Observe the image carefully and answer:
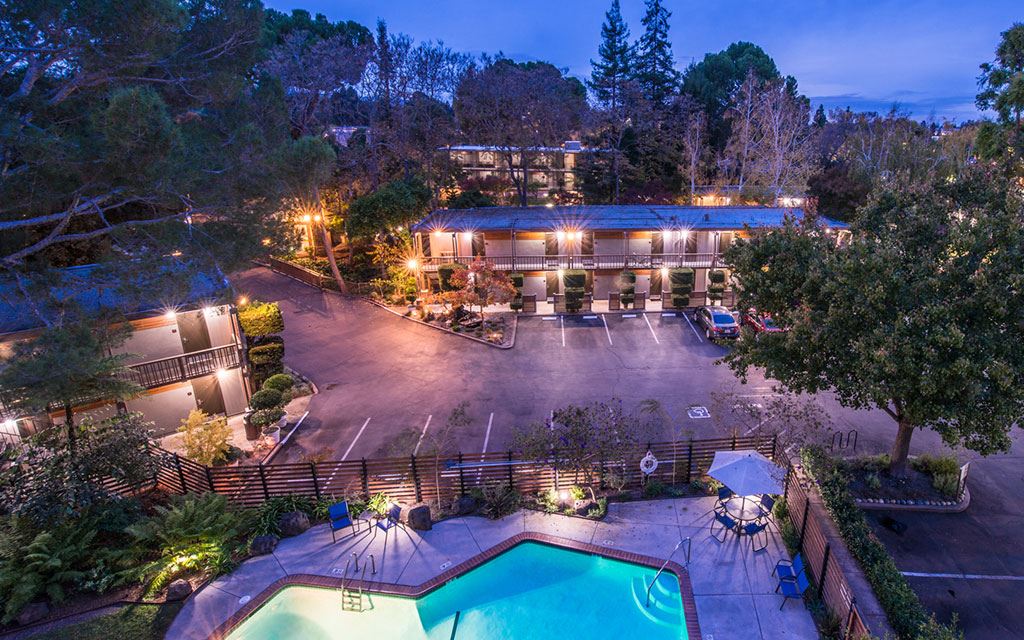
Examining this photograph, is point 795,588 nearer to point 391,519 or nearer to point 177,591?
point 391,519

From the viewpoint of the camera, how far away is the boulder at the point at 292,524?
43.2 feet

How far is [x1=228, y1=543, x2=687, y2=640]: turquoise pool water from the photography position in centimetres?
1061

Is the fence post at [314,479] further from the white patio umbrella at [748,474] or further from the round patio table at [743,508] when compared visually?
the round patio table at [743,508]

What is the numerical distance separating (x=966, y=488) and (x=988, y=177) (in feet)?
27.2

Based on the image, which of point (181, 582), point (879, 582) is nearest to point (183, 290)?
point (181, 582)

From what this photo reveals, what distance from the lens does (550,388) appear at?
2120cm

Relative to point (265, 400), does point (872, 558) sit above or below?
below

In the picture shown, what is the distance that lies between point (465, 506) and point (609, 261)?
2144 centimetres

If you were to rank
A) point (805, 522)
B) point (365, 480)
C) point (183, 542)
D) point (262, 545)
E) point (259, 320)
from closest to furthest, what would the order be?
1. point (805, 522)
2. point (183, 542)
3. point (262, 545)
4. point (365, 480)
5. point (259, 320)

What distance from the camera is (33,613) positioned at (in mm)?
10508

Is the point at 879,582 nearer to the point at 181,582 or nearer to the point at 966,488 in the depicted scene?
the point at 966,488

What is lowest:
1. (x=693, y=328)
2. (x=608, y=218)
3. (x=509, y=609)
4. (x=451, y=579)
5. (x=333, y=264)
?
(x=509, y=609)

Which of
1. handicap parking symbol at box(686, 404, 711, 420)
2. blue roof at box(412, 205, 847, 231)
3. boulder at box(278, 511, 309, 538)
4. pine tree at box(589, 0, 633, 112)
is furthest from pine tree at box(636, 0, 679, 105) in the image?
boulder at box(278, 511, 309, 538)

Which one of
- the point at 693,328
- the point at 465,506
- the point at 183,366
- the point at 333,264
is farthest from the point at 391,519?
the point at 333,264
